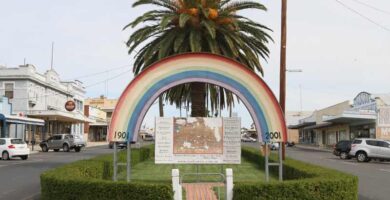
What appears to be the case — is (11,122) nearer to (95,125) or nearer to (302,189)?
(302,189)

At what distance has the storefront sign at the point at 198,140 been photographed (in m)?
15.7

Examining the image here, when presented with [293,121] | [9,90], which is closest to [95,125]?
[9,90]

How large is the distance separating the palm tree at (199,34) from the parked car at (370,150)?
1426 cm

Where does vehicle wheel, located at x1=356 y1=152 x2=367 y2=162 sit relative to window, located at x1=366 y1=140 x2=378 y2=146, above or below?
below

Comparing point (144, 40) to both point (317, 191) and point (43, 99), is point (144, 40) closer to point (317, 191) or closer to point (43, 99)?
point (317, 191)

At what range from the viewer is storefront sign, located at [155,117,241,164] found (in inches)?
619

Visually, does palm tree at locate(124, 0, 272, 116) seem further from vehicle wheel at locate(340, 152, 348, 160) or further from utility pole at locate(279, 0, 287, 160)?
vehicle wheel at locate(340, 152, 348, 160)

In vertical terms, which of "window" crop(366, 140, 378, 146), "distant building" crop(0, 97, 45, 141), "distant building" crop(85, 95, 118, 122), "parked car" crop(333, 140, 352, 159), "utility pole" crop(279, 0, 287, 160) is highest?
"distant building" crop(85, 95, 118, 122)

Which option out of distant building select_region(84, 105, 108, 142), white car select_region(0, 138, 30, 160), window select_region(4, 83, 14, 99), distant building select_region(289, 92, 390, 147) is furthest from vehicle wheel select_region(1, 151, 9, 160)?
distant building select_region(84, 105, 108, 142)

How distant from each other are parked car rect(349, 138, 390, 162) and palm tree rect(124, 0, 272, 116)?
14255 millimetres

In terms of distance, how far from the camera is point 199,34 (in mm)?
24141

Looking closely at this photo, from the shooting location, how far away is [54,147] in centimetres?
5066

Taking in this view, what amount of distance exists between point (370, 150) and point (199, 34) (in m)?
18.4

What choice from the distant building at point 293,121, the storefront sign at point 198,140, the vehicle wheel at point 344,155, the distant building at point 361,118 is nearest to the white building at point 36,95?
the distant building at point 361,118
